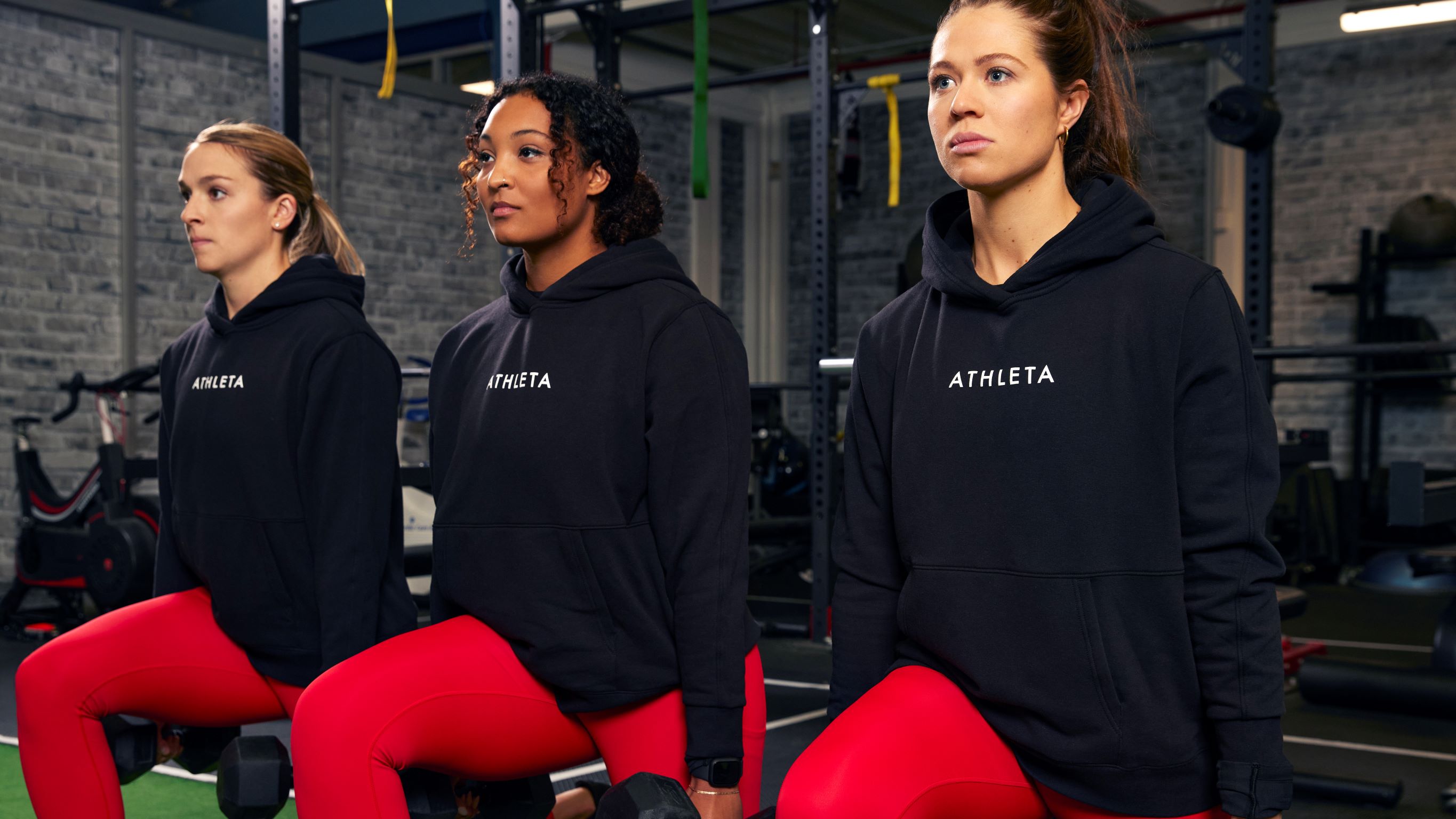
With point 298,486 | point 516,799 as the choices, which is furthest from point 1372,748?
point 298,486

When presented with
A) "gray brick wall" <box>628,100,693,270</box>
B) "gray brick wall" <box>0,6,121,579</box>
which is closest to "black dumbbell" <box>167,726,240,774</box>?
"gray brick wall" <box>0,6,121,579</box>

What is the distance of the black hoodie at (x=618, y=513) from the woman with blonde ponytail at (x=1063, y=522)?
0.35 metres

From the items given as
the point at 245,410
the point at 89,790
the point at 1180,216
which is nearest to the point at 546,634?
the point at 245,410

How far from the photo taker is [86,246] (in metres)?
6.38

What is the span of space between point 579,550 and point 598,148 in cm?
53

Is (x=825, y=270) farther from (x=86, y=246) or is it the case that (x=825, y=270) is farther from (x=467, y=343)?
(x=86, y=246)

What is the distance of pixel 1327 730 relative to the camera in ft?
11.9

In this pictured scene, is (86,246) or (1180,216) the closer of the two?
(86,246)

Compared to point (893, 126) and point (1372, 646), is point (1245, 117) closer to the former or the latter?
point (893, 126)

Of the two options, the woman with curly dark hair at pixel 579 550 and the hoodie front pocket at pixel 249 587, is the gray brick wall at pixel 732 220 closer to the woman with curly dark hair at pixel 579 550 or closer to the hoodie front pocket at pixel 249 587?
the hoodie front pocket at pixel 249 587

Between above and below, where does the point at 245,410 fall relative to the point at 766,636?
above

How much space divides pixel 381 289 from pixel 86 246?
1.75 metres

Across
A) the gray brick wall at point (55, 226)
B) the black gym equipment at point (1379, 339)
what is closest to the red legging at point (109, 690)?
the gray brick wall at point (55, 226)

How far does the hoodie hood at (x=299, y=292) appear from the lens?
197 centimetres
